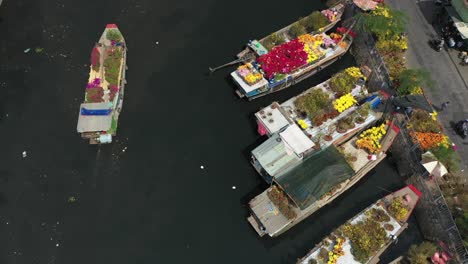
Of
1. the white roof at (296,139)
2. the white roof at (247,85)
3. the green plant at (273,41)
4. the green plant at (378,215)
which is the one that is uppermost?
the green plant at (273,41)

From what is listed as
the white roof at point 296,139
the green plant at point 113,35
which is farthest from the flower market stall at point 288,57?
the green plant at point 113,35

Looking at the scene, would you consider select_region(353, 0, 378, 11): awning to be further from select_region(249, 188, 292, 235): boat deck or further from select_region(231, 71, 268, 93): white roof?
select_region(249, 188, 292, 235): boat deck

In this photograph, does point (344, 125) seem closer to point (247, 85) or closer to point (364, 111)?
point (364, 111)

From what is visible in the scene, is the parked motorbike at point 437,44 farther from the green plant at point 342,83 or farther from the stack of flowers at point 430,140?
the stack of flowers at point 430,140

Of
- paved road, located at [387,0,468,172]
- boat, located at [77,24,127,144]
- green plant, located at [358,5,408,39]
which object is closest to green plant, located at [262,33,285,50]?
green plant, located at [358,5,408,39]

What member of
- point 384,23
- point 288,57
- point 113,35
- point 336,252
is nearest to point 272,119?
point 288,57

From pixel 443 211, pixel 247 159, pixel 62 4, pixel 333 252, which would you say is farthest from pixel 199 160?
pixel 62 4

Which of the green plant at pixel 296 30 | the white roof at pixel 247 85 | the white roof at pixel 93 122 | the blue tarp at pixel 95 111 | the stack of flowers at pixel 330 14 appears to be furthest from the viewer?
the stack of flowers at pixel 330 14
